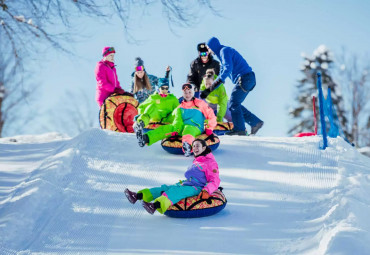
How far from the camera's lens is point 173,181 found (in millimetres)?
7039

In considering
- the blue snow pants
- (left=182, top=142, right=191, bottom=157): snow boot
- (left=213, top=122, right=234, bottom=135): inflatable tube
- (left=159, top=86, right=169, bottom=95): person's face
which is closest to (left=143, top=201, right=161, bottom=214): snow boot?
the blue snow pants

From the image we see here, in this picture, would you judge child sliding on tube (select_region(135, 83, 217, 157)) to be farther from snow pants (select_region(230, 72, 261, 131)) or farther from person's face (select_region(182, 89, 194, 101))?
snow pants (select_region(230, 72, 261, 131))

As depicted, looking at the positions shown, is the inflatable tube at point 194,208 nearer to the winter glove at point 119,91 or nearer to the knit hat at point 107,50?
the winter glove at point 119,91

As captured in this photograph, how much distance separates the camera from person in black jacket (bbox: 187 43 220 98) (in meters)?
10.3

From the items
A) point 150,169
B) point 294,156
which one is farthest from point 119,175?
point 294,156

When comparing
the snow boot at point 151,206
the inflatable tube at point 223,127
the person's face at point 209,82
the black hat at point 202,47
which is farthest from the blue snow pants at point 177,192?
the black hat at point 202,47

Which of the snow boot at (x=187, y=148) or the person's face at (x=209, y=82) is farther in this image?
the person's face at (x=209, y=82)

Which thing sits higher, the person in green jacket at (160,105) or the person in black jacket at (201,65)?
the person in black jacket at (201,65)

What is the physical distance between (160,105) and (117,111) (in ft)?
4.25

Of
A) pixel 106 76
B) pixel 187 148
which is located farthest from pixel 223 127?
pixel 187 148

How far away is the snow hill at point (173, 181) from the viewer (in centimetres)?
530

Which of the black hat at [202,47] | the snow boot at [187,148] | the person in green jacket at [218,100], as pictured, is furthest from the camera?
the person in green jacket at [218,100]

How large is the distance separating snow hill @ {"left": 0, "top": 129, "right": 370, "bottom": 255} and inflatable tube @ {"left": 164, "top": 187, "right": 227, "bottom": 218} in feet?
0.27

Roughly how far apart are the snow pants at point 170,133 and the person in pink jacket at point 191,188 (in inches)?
58.8
